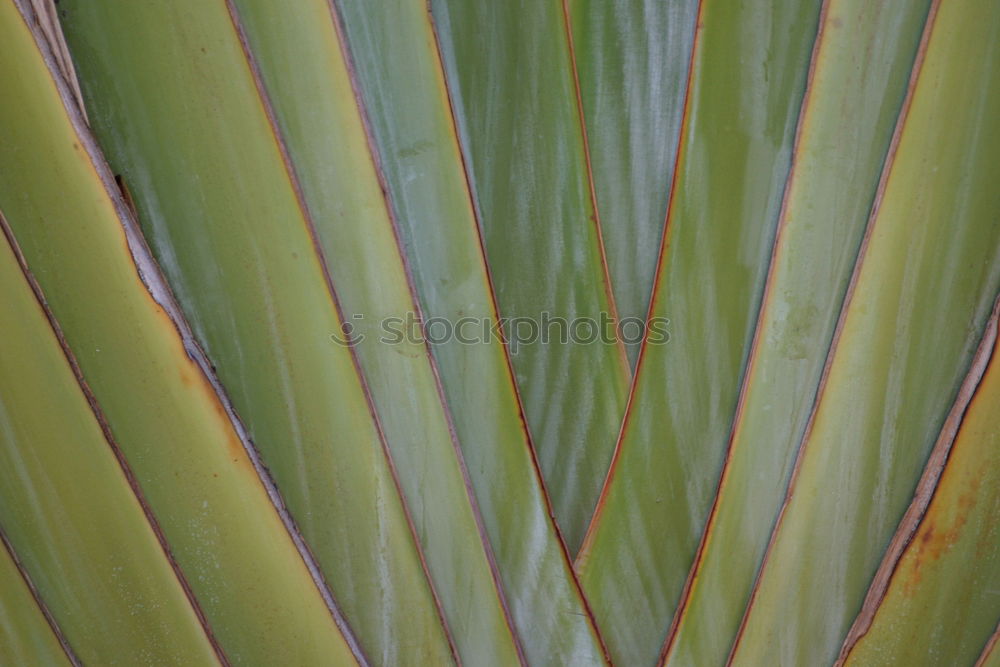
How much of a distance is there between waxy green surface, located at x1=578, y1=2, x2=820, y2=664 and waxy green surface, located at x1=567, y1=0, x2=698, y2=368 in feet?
0.08

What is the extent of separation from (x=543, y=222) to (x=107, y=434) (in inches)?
11.0

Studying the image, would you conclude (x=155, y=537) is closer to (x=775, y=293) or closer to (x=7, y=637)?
(x=7, y=637)

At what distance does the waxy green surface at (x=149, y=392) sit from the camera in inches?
13.6

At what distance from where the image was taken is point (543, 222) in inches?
16.7

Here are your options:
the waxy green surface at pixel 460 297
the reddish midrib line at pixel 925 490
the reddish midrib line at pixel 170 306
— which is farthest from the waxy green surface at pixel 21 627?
the reddish midrib line at pixel 925 490

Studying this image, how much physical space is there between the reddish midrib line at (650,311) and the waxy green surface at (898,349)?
4.1 inches

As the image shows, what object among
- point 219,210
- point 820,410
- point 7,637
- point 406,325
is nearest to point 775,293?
point 820,410

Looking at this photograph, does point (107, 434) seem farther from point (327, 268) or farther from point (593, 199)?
point (593, 199)

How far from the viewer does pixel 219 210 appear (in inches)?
14.7

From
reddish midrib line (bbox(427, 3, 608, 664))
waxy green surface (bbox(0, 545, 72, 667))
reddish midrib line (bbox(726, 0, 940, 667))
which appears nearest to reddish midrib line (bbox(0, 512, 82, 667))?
waxy green surface (bbox(0, 545, 72, 667))

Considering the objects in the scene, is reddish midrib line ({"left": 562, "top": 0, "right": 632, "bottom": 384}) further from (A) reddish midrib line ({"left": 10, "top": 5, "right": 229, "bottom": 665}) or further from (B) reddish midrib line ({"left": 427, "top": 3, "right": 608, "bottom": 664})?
(A) reddish midrib line ({"left": 10, "top": 5, "right": 229, "bottom": 665})

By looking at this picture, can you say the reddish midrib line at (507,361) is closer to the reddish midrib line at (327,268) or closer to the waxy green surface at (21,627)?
the reddish midrib line at (327,268)

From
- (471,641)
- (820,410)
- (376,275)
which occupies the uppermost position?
(376,275)

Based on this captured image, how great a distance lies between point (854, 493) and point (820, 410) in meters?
0.05
